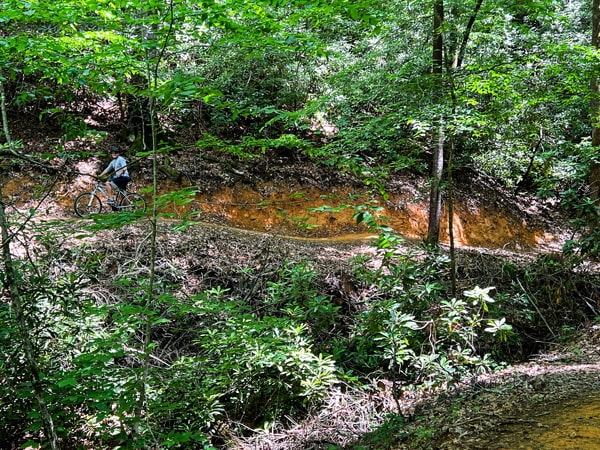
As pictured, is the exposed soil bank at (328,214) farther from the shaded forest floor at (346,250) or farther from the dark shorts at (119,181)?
the dark shorts at (119,181)

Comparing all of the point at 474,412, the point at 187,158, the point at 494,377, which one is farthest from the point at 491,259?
the point at 187,158

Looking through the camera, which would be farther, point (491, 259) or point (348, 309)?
point (491, 259)

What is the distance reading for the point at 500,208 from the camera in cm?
1585

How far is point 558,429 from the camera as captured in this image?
8.94ft

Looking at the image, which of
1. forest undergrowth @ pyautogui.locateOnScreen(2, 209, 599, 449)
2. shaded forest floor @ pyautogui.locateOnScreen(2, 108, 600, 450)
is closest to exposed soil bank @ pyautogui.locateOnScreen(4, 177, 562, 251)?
shaded forest floor @ pyautogui.locateOnScreen(2, 108, 600, 450)

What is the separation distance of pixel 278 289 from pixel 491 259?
220 inches

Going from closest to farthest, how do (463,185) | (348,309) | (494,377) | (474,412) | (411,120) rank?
(474,412), (494,377), (411,120), (348,309), (463,185)

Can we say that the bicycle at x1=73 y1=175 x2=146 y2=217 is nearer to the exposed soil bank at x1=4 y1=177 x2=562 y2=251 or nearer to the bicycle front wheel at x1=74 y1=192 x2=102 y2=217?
the bicycle front wheel at x1=74 y1=192 x2=102 y2=217

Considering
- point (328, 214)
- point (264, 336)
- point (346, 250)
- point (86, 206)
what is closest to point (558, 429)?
point (264, 336)

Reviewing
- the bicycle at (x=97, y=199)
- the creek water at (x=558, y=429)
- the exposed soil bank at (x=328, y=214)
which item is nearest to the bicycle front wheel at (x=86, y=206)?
the bicycle at (x=97, y=199)

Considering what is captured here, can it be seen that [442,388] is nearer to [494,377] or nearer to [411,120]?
Result: [494,377]

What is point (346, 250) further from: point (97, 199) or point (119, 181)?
point (97, 199)

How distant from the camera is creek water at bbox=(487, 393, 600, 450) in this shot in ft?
8.10

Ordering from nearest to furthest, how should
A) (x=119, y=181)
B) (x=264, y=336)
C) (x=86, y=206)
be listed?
(x=264, y=336) → (x=119, y=181) → (x=86, y=206)
